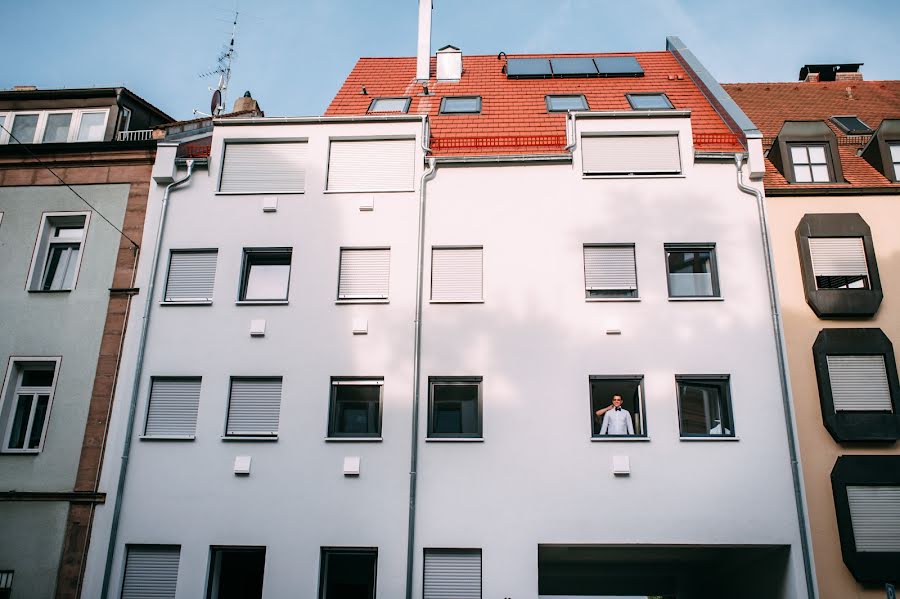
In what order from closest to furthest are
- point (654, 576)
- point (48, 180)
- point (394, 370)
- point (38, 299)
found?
point (394, 370), point (38, 299), point (48, 180), point (654, 576)

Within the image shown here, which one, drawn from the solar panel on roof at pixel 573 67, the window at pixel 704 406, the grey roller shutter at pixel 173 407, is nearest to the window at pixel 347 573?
the grey roller shutter at pixel 173 407

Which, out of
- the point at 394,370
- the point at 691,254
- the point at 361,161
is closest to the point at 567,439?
the point at 394,370

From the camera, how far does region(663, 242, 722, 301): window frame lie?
16.4 m

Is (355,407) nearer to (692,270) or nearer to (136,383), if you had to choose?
(136,383)

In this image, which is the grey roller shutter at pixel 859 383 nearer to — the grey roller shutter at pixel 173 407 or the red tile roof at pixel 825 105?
the red tile roof at pixel 825 105

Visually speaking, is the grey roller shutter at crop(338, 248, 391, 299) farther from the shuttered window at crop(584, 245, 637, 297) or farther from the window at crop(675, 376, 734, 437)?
the window at crop(675, 376, 734, 437)

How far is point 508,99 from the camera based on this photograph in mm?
21719

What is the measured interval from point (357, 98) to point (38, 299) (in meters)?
10.4

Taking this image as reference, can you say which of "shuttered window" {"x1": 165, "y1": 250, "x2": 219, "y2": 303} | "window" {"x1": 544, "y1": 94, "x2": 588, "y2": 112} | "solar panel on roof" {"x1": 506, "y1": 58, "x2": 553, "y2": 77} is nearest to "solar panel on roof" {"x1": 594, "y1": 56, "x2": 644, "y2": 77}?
"solar panel on roof" {"x1": 506, "y1": 58, "x2": 553, "y2": 77}

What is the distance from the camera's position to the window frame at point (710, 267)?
1639 cm

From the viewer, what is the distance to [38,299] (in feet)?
56.4

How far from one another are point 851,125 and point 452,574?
16496mm

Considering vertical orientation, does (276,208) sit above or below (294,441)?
above

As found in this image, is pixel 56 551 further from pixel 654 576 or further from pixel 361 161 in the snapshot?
pixel 654 576
